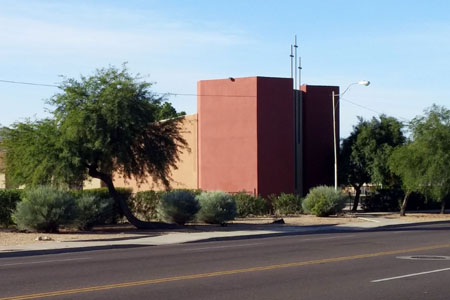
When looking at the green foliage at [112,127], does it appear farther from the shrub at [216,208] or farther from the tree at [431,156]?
the tree at [431,156]

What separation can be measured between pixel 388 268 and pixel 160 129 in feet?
61.9

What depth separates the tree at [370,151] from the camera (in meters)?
49.4

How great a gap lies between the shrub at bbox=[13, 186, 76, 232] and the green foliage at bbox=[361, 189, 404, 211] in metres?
26.8

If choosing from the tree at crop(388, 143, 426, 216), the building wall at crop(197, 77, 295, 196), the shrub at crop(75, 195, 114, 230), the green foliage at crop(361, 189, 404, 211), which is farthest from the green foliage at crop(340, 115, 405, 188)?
the shrub at crop(75, 195, 114, 230)

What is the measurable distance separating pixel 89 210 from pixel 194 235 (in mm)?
5706

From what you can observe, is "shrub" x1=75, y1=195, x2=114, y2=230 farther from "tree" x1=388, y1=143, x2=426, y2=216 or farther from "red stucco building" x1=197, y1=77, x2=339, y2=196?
"tree" x1=388, y1=143, x2=426, y2=216

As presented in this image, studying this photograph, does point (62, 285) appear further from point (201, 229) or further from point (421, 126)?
point (421, 126)

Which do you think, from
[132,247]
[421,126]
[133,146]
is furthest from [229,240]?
[421,126]

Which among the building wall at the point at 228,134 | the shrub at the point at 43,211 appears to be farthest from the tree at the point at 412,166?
the shrub at the point at 43,211

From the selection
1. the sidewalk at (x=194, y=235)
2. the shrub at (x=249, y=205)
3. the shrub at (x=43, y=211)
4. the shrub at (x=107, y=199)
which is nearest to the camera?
the sidewalk at (x=194, y=235)

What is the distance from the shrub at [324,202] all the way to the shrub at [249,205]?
284cm

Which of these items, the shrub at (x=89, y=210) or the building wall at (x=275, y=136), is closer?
the shrub at (x=89, y=210)

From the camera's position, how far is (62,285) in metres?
13.7

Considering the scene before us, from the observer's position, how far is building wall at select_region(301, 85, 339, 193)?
50844 millimetres
